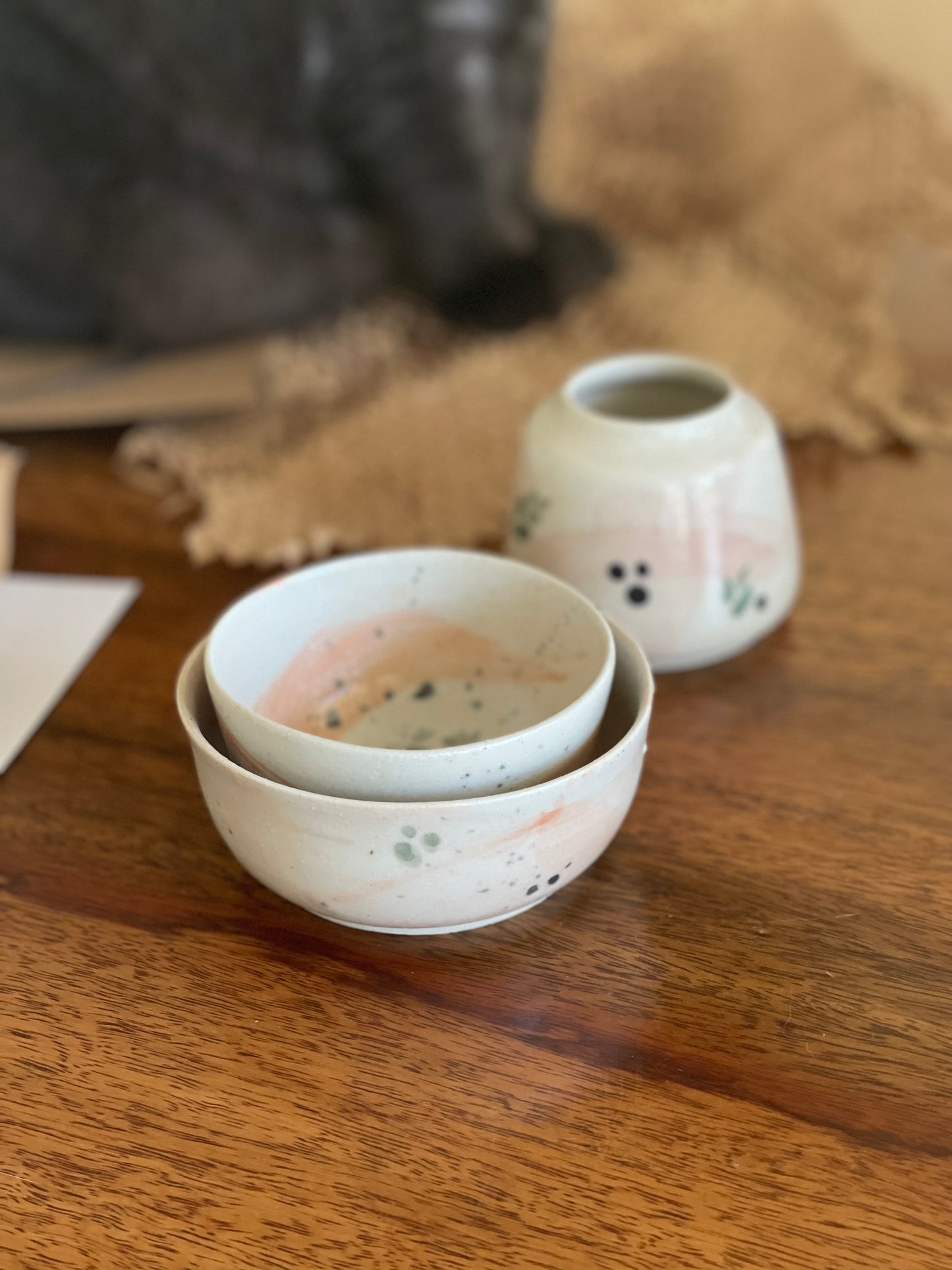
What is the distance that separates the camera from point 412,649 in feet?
1.62

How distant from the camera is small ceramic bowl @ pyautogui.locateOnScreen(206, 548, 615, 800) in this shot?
1.48 feet

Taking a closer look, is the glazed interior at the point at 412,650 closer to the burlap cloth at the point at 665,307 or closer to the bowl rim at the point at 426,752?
the bowl rim at the point at 426,752

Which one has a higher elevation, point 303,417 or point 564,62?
point 564,62

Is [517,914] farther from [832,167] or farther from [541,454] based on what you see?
[832,167]

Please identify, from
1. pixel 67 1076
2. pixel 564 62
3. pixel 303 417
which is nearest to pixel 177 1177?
pixel 67 1076

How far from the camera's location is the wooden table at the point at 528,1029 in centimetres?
32

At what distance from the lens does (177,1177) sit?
0.33 m

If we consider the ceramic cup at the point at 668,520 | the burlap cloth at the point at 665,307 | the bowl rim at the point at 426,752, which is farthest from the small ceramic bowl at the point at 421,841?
the burlap cloth at the point at 665,307

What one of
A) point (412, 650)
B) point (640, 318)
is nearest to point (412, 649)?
point (412, 650)

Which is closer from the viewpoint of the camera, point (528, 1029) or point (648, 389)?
point (528, 1029)

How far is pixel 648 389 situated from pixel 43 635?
0.32m

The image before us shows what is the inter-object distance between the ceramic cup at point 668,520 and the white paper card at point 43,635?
210 millimetres

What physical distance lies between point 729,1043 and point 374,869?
0.12 m

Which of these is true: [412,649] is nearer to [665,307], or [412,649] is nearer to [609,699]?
[609,699]
